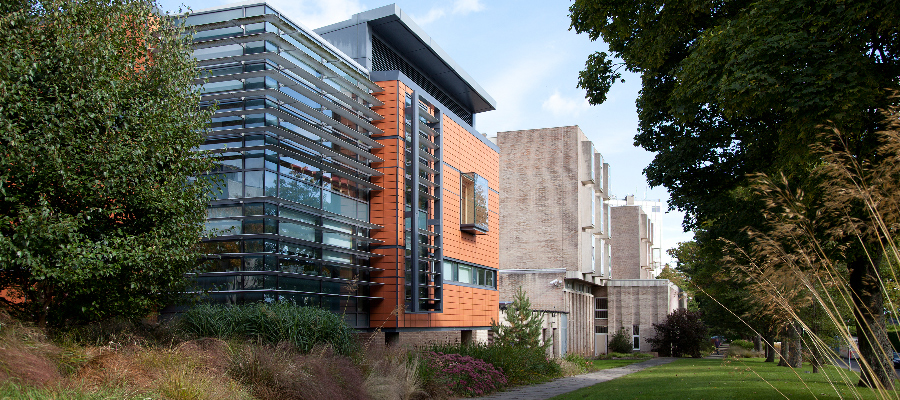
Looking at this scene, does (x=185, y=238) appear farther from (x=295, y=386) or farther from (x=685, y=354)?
(x=685, y=354)

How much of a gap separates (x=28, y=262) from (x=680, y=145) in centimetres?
1374

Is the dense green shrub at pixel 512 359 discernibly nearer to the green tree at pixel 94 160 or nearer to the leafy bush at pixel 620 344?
the green tree at pixel 94 160

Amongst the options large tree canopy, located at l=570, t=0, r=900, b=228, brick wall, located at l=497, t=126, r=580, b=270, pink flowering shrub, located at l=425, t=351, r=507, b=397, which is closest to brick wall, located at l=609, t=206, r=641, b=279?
brick wall, located at l=497, t=126, r=580, b=270

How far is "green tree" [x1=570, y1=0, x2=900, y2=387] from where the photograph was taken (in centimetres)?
1045

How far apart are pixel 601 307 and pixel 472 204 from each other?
35359 millimetres

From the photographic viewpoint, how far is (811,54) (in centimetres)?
1074

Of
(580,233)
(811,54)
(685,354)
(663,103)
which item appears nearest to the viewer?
(811,54)

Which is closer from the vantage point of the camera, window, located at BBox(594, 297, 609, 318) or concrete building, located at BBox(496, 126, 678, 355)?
concrete building, located at BBox(496, 126, 678, 355)

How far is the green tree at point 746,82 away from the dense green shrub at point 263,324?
822cm

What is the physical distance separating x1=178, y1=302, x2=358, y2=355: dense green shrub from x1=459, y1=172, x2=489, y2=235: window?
13.1 m

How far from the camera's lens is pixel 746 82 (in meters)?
10.6

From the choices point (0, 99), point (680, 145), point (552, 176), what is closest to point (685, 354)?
point (552, 176)

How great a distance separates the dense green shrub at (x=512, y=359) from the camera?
2062cm

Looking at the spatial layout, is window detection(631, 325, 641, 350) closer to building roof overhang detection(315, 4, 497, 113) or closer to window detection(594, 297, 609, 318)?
window detection(594, 297, 609, 318)
